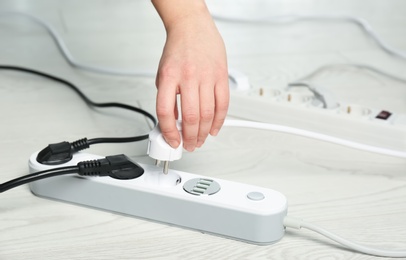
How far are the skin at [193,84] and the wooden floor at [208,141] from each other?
11 cm

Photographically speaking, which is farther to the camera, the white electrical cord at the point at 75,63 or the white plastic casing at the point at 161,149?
the white electrical cord at the point at 75,63

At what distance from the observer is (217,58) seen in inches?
26.1

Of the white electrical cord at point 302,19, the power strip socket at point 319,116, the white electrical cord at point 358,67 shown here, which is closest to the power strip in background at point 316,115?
the power strip socket at point 319,116

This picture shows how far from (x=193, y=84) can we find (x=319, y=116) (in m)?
0.28

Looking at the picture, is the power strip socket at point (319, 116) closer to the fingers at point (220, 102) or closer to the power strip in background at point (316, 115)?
the power strip in background at point (316, 115)

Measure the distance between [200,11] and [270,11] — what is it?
78 cm

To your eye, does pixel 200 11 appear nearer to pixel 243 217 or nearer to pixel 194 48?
pixel 194 48

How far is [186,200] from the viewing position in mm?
616

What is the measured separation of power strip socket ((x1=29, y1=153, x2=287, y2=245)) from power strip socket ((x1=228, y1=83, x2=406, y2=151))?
246 mm

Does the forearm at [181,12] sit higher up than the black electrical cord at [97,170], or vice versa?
the forearm at [181,12]

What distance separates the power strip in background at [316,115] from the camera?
82 centimetres

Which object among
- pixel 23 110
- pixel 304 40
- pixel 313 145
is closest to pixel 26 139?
pixel 23 110

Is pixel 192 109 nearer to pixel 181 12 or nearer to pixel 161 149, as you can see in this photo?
pixel 161 149

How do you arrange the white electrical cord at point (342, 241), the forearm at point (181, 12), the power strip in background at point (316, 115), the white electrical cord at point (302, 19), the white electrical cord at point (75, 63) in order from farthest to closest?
1. the white electrical cord at point (302, 19)
2. the white electrical cord at point (75, 63)
3. the power strip in background at point (316, 115)
4. the forearm at point (181, 12)
5. the white electrical cord at point (342, 241)
